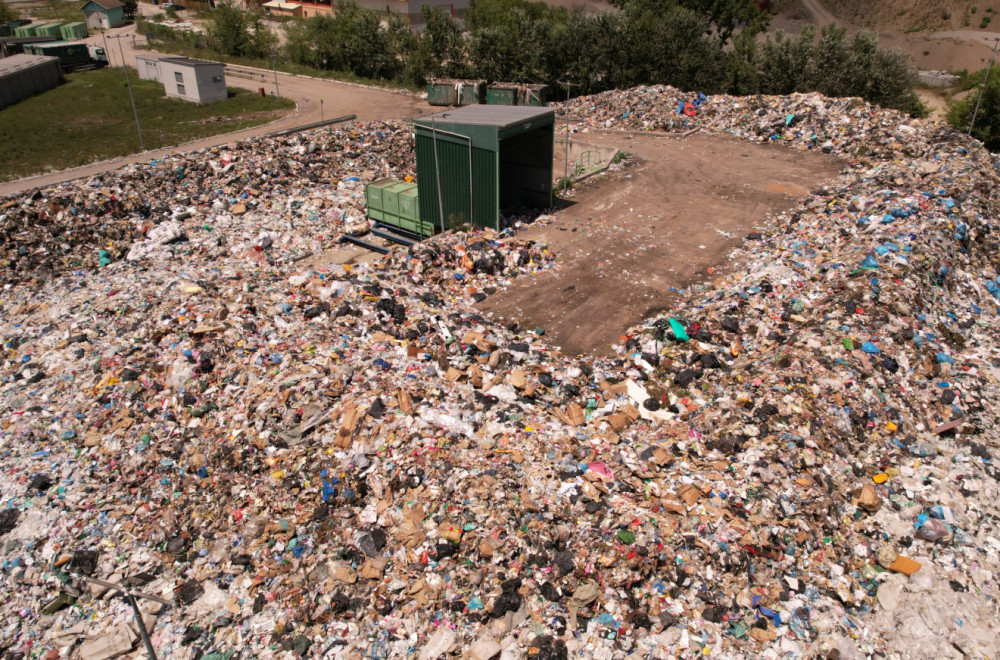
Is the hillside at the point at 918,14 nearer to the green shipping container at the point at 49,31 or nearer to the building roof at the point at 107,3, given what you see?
the building roof at the point at 107,3

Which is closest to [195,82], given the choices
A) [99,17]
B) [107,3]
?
[99,17]

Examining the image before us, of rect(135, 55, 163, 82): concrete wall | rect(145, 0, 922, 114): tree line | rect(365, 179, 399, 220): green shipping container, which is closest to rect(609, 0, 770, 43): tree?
rect(145, 0, 922, 114): tree line

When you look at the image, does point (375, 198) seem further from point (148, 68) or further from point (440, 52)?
point (148, 68)

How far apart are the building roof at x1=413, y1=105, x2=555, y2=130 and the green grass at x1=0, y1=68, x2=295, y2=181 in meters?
15.2

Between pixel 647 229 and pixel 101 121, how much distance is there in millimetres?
27819

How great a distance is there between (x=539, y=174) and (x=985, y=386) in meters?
11.9

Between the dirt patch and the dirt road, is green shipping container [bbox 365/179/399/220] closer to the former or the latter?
the dirt patch

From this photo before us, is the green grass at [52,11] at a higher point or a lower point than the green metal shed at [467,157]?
higher

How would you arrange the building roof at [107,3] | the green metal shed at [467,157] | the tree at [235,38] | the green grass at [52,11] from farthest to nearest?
the green grass at [52,11]
the building roof at [107,3]
the tree at [235,38]
the green metal shed at [467,157]

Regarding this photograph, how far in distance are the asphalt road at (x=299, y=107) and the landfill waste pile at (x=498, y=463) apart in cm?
957

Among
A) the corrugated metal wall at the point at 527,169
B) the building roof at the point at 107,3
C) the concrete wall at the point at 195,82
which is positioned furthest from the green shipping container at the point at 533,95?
the building roof at the point at 107,3

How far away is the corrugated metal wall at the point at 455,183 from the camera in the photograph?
16.3 meters

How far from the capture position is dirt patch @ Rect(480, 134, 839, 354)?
43.9ft

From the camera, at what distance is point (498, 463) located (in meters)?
8.73
